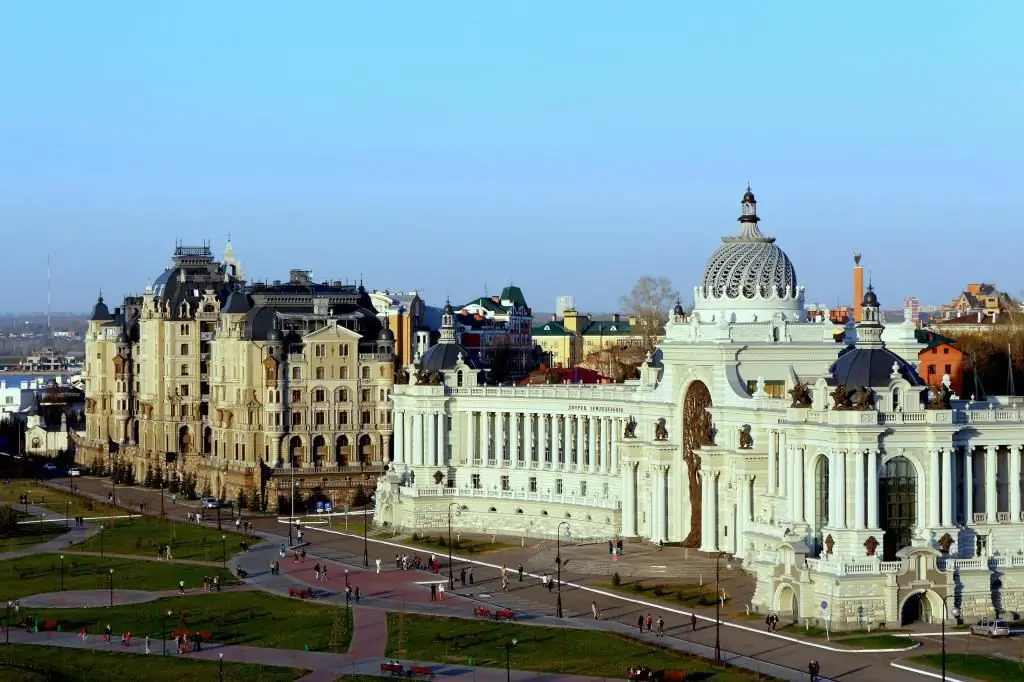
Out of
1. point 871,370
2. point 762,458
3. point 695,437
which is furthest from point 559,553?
point 871,370

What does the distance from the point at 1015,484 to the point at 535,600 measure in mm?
23520

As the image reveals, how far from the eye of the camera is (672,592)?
102 meters

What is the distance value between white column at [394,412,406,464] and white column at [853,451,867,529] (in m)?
51.9

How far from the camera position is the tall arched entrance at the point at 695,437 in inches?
4493

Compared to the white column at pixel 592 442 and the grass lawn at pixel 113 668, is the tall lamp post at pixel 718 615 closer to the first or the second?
the grass lawn at pixel 113 668

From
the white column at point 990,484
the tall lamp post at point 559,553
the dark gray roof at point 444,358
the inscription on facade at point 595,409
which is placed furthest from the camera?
the dark gray roof at point 444,358

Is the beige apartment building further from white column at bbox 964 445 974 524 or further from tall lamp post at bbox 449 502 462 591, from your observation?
white column at bbox 964 445 974 524

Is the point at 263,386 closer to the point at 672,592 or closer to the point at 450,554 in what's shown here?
the point at 450,554

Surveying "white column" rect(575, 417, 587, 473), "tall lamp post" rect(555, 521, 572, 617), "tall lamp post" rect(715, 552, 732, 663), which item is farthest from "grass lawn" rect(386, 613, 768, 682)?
"white column" rect(575, 417, 587, 473)

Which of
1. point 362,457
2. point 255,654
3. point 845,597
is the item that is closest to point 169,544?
point 362,457

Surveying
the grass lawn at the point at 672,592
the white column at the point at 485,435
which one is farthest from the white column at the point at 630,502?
the white column at the point at 485,435

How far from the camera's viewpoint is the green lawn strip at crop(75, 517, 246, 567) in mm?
Result: 125531

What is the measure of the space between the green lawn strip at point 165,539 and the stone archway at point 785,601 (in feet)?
132

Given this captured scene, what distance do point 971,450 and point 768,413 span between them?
43.9 feet
